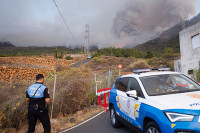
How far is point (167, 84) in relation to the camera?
4242 millimetres

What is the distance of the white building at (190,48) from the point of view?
16.2 metres

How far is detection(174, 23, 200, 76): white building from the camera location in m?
16.2

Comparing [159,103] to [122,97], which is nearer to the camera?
[159,103]

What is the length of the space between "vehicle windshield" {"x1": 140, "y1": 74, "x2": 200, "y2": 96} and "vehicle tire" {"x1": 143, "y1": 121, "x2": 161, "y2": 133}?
2.31 feet

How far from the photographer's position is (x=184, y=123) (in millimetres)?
2818

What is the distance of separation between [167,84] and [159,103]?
109 centimetres

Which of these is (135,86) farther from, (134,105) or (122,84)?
(122,84)

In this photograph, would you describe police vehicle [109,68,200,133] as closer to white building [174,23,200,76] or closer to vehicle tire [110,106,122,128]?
vehicle tire [110,106,122,128]

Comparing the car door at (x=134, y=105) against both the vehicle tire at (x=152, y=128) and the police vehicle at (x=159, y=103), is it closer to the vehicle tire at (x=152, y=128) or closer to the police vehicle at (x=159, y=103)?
the police vehicle at (x=159, y=103)

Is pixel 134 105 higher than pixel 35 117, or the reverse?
pixel 134 105

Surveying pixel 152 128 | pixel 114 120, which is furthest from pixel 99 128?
pixel 152 128

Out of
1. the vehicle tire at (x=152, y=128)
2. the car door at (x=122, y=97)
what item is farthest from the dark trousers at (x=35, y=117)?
the vehicle tire at (x=152, y=128)

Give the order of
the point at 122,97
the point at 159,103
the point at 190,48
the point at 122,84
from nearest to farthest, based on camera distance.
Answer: the point at 159,103 → the point at 122,97 → the point at 122,84 → the point at 190,48

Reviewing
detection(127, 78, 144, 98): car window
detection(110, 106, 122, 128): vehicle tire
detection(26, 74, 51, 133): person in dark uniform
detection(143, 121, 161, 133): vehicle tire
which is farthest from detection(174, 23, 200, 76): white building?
detection(26, 74, 51, 133): person in dark uniform
